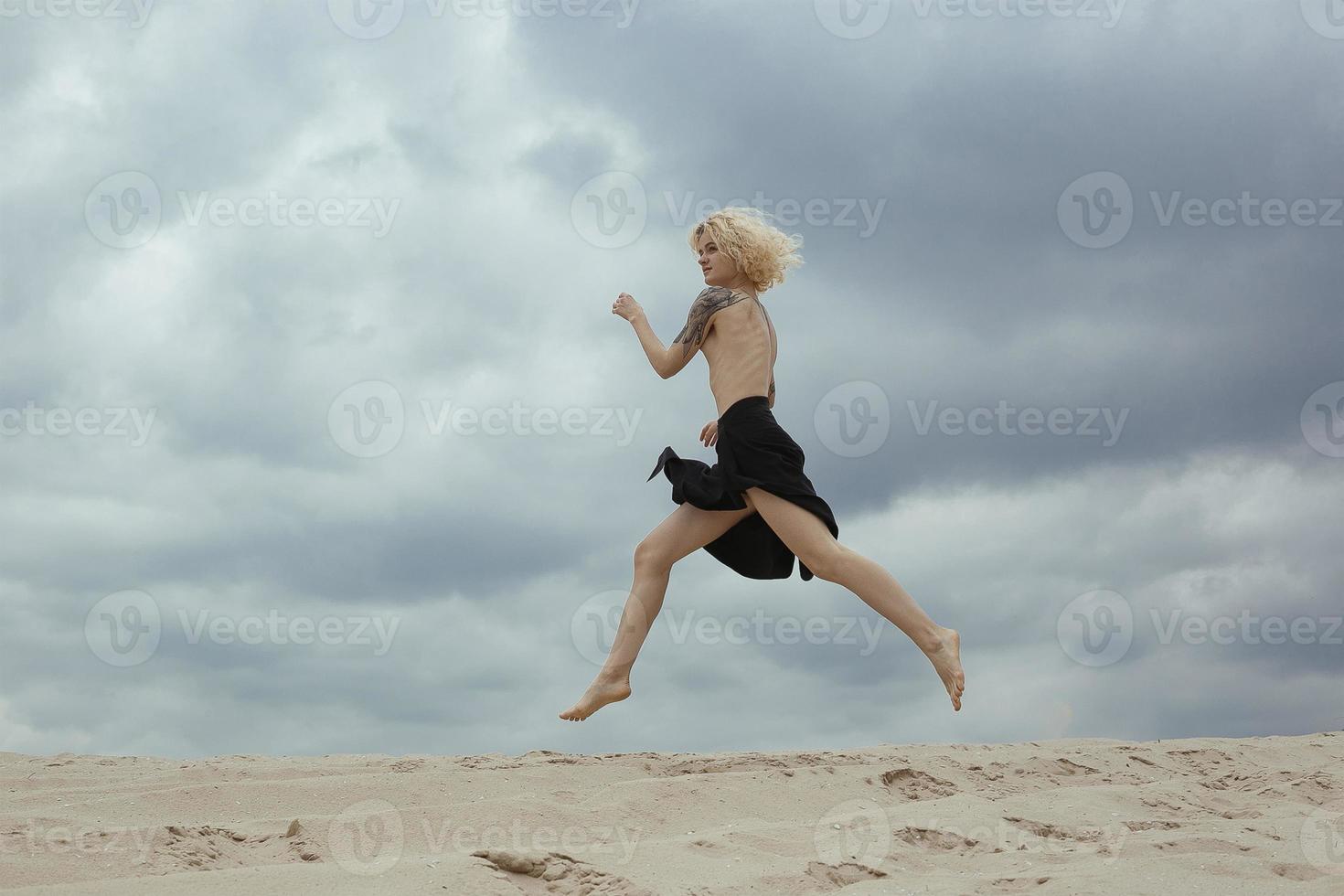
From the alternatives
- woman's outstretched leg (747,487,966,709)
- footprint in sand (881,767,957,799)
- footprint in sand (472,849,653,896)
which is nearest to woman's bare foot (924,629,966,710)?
woman's outstretched leg (747,487,966,709)

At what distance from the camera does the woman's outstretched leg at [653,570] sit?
5117 mm

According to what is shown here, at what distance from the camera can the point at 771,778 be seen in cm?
475

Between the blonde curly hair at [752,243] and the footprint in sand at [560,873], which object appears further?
the blonde curly hair at [752,243]

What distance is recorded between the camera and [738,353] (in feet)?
17.0

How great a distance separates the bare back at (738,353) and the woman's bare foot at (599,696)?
1335mm

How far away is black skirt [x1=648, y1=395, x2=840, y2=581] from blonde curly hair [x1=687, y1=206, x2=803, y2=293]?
2.28 feet

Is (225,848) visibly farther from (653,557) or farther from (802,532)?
(802,532)

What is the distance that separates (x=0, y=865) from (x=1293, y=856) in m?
3.89

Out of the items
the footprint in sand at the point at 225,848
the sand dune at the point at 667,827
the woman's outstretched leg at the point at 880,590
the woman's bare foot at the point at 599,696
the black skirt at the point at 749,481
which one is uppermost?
the black skirt at the point at 749,481

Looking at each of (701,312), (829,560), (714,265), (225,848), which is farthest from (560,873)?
(714,265)

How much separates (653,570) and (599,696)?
62 centimetres

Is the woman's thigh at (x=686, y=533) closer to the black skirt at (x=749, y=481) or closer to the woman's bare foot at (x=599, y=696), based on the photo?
the black skirt at (x=749, y=481)

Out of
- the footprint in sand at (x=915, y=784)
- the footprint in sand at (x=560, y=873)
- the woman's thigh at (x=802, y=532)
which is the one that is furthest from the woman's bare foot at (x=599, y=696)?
the footprint in sand at (x=560, y=873)

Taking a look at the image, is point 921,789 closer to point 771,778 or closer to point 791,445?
point 771,778
